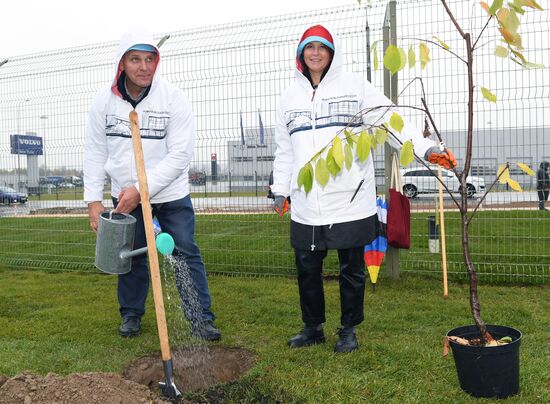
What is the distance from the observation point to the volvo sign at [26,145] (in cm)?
671

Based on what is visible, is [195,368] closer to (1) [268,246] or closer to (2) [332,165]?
(2) [332,165]

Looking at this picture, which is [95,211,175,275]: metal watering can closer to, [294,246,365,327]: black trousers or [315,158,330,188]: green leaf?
[294,246,365,327]: black trousers

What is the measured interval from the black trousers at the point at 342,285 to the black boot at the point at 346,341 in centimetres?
4

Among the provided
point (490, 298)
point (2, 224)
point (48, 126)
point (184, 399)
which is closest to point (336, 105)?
point (184, 399)

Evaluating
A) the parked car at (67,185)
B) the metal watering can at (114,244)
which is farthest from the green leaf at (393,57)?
the parked car at (67,185)

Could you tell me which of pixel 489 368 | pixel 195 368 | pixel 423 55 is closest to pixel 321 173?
pixel 423 55

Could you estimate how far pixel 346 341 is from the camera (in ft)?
11.0

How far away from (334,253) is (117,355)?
12.0 feet

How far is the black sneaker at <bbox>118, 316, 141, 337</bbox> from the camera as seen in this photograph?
383 centimetres

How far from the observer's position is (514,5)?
1.99 metres

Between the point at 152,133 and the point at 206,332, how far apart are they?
55.1 inches

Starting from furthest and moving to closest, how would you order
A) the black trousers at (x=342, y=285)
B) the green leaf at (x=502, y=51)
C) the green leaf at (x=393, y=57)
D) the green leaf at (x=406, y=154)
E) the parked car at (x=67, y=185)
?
the parked car at (x=67, y=185) → the black trousers at (x=342, y=285) → the green leaf at (x=502, y=51) → the green leaf at (x=406, y=154) → the green leaf at (x=393, y=57)

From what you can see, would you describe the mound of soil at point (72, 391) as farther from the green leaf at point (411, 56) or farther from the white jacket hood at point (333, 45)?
the white jacket hood at point (333, 45)

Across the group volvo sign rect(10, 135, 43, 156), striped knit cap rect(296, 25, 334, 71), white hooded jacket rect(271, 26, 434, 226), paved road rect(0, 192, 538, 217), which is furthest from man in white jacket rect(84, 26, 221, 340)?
volvo sign rect(10, 135, 43, 156)
